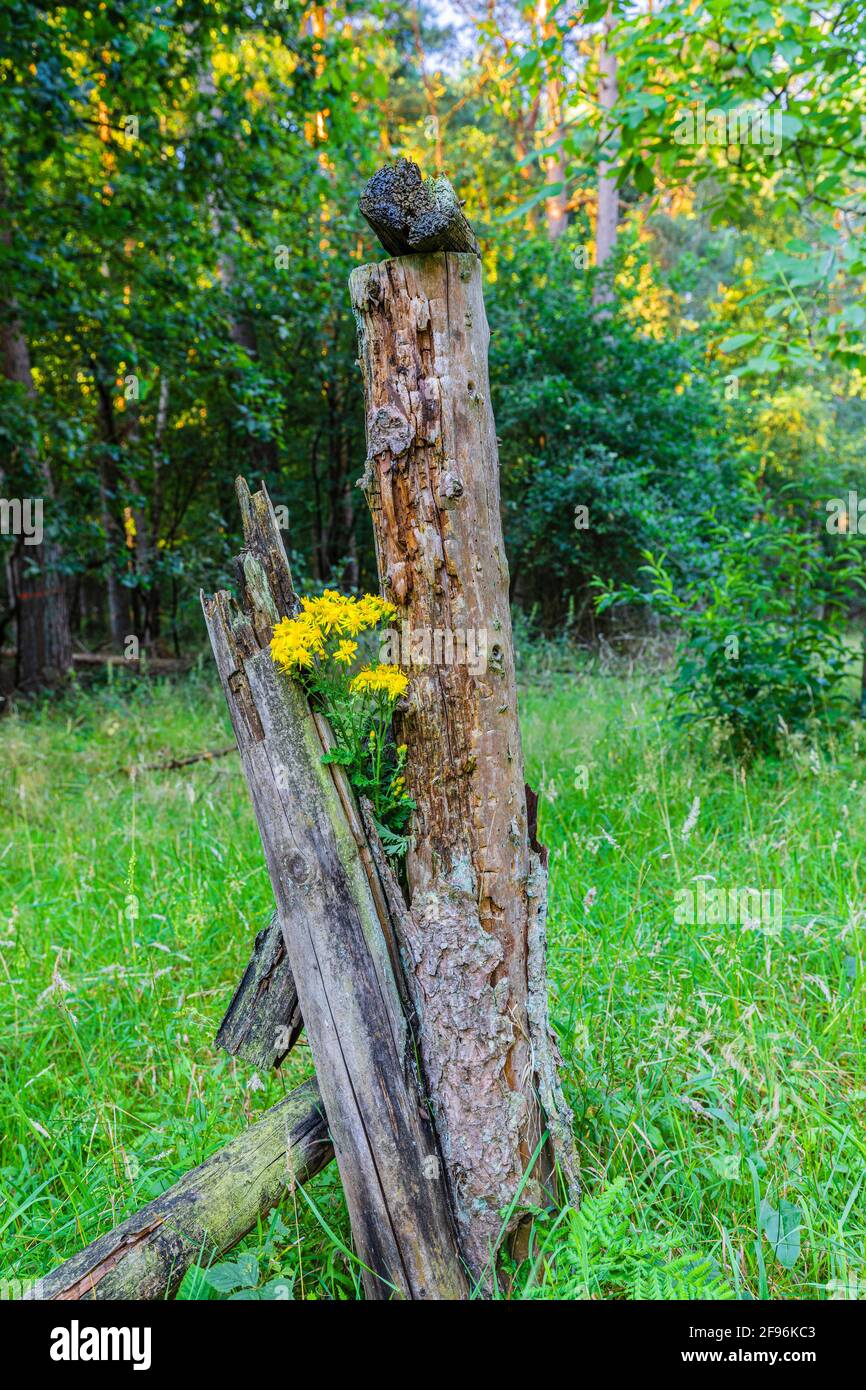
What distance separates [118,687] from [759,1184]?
745cm

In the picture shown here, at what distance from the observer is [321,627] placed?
5.39ft

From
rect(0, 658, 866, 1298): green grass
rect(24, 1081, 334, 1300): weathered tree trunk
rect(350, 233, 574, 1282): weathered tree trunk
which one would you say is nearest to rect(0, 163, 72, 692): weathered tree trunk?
rect(0, 658, 866, 1298): green grass

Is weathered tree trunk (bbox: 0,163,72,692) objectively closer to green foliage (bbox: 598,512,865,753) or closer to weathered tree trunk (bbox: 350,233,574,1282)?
green foliage (bbox: 598,512,865,753)

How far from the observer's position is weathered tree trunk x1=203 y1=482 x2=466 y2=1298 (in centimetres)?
155

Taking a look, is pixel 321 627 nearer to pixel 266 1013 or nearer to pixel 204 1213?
pixel 266 1013

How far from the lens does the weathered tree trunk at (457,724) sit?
5.24ft

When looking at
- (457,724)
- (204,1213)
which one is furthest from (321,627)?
(204,1213)

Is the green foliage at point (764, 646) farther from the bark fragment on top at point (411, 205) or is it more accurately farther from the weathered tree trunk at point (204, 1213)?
the weathered tree trunk at point (204, 1213)

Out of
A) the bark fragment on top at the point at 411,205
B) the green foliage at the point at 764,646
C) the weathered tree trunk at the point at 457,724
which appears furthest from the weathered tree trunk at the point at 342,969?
the green foliage at the point at 764,646

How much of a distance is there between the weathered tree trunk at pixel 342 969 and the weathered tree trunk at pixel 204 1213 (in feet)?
0.39

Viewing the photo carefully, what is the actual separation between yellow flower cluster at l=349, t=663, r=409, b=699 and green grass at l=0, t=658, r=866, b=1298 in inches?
A: 41.4

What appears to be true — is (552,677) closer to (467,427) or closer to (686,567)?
(686,567)
